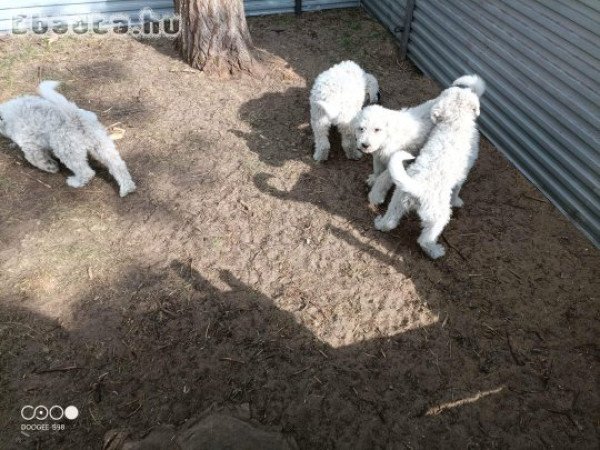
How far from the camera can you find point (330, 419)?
117 inches

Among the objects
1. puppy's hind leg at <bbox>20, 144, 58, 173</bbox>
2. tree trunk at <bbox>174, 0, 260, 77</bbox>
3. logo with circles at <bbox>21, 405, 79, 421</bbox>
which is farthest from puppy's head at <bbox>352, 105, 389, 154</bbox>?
puppy's hind leg at <bbox>20, 144, 58, 173</bbox>

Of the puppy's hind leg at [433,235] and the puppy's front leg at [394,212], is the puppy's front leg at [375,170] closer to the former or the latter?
the puppy's front leg at [394,212]

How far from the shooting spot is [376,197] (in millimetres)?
4414

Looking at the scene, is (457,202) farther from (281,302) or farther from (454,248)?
(281,302)

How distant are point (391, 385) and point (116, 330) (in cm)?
236

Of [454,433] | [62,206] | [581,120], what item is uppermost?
[581,120]

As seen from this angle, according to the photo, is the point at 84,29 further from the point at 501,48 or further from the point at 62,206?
the point at 501,48

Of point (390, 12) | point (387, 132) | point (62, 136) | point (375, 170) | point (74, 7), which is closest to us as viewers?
point (387, 132)

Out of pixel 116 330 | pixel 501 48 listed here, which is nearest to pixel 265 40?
pixel 501 48

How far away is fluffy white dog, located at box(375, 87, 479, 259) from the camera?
11.7 ft

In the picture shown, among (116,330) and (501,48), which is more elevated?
(501,48)

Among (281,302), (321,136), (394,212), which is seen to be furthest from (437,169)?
(281,302)

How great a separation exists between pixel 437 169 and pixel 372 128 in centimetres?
81

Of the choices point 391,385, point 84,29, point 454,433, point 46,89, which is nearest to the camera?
point 454,433
